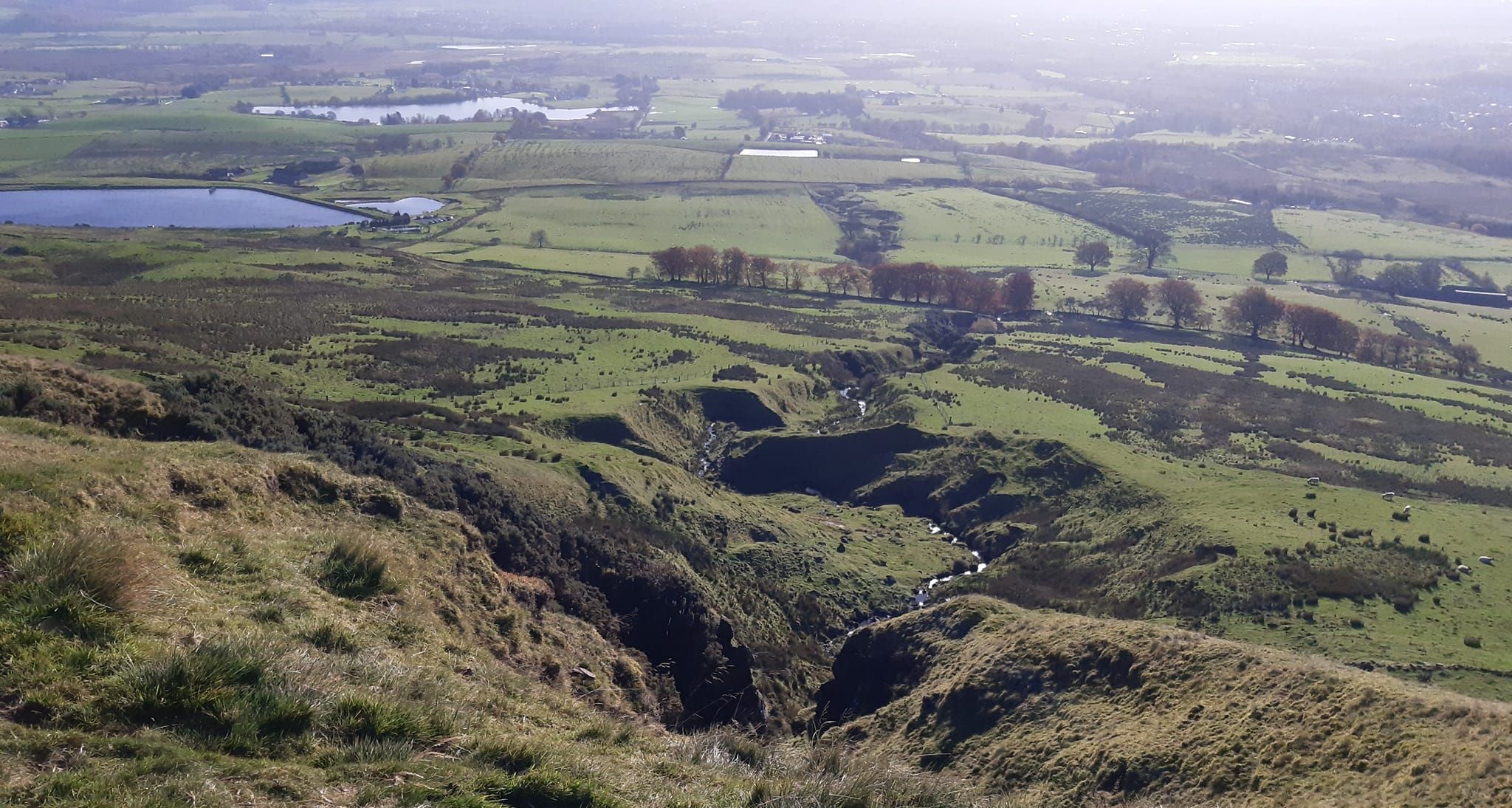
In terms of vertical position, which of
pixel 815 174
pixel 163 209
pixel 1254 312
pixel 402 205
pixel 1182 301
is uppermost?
pixel 815 174

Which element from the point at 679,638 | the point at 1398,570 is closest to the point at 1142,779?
the point at 679,638

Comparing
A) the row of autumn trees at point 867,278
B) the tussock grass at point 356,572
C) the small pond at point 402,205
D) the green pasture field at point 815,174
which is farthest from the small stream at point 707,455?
the green pasture field at point 815,174

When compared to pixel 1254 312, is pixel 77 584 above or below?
above

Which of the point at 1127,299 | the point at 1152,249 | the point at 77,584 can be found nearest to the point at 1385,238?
the point at 1152,249

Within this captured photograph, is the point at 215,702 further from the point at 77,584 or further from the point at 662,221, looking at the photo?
the point at 662,221

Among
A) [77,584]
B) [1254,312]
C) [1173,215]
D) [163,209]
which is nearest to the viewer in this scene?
[77,584]

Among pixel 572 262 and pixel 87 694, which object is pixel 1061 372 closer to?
pixel 572 262
